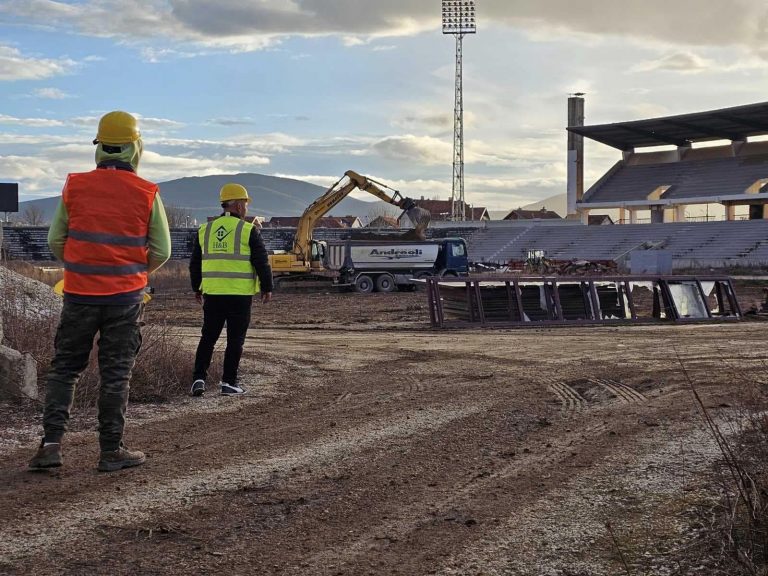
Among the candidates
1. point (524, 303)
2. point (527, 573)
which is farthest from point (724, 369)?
point (524, 303)

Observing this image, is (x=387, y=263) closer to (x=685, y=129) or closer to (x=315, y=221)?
(x=315, y=221)

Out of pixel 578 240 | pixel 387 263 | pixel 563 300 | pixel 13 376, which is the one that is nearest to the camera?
pixel 13 376

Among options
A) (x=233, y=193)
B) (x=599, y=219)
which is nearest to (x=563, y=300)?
(x=233, y=193)

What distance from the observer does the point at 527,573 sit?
3732 mm

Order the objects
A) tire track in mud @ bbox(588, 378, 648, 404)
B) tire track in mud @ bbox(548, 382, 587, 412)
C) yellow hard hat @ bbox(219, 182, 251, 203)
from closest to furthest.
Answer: tire track in mud @ bbox(548, 382, 587, 412), tire track in mud @ bbox(588, 378, 648, 404), yellow hard hat @ bbox(219, 182, 251, 203)

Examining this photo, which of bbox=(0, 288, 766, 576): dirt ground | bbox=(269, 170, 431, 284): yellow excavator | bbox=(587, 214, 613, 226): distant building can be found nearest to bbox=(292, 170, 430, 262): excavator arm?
bbox=(269, 170, 431, 284): yellow excavator

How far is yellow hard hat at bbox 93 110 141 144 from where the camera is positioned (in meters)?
5.57

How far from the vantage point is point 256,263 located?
8.41 metres

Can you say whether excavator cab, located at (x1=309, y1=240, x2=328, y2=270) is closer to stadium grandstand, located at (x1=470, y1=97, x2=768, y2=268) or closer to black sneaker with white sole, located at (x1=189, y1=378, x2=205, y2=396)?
stadium grandstand, located at (x1=470, y1=97, x2=768, y2=268)

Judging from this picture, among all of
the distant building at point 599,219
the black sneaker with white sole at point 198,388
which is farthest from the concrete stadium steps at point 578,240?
the black sneaker with white sole at point 198,388

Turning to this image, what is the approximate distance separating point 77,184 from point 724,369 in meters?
7.15

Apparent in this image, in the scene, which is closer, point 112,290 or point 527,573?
point 527,573

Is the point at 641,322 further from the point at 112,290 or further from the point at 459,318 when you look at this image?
the point at 112,290

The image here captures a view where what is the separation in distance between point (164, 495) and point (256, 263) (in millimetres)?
3817
